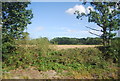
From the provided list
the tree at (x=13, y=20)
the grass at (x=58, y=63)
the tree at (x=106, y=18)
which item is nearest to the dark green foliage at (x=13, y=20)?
the tree at (x=13, y=20)

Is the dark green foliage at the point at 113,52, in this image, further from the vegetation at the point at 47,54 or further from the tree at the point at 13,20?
the tree at the point at 13,20

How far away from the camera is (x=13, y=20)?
10.5 m

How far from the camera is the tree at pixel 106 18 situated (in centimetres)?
1195

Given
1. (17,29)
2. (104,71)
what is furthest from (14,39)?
(104,71)

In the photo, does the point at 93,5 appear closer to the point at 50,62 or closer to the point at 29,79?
the point at 50,62

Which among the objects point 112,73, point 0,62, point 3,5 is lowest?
point 112,73

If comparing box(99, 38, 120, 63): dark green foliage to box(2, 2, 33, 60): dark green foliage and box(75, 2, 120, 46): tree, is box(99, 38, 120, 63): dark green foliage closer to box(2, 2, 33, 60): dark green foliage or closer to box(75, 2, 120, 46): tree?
box(75, 2, 120, 46): tree

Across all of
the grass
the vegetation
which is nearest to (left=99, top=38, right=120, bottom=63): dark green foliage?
the vegetation

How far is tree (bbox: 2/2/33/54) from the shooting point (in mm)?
10250

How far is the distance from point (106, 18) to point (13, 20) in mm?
7174

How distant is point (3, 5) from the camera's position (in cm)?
1025

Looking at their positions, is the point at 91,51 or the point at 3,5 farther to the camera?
the point at 91,51

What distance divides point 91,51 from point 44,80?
550 cm

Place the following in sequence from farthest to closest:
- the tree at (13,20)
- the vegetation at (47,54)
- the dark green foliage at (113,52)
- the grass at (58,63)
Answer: the dark green foliage at (113,52) → the tree at (13,20) → the vegetation at (47,54) → the grass at (58,63)
